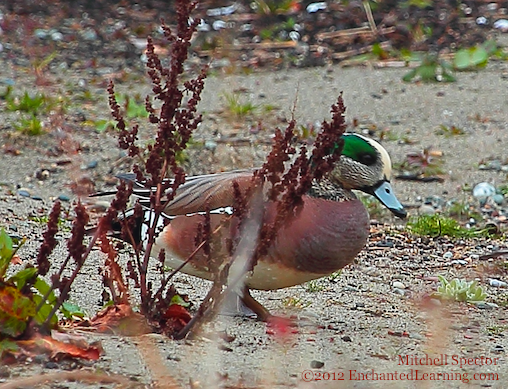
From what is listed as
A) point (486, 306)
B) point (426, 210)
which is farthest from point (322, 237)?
point (426, 210)

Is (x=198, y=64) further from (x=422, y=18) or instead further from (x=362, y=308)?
(x=362, y=308)

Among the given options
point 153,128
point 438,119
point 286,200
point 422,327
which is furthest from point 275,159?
point 438,119

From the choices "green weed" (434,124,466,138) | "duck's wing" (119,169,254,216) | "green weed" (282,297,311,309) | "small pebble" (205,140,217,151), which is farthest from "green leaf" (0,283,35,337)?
"green weed" (434,124,466,138)

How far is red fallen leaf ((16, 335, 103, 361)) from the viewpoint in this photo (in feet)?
9.18

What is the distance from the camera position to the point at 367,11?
9.61m

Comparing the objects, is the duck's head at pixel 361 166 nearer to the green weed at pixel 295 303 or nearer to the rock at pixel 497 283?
the green weed at pixel 295 303

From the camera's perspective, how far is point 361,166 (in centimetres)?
423

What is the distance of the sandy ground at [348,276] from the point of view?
293 centimetres

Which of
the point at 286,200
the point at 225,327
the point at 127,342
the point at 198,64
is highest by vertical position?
the point at 286,200

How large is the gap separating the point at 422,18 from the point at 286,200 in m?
6.75

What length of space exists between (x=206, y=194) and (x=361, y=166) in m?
0.67

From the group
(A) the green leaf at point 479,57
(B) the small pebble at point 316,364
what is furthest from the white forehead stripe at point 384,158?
(A) the green leaf at point 479,57

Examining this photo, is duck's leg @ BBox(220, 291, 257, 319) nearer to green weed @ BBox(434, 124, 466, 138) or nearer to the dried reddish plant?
the dried reddish plant

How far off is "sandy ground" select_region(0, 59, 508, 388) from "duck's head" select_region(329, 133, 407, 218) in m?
0.48
